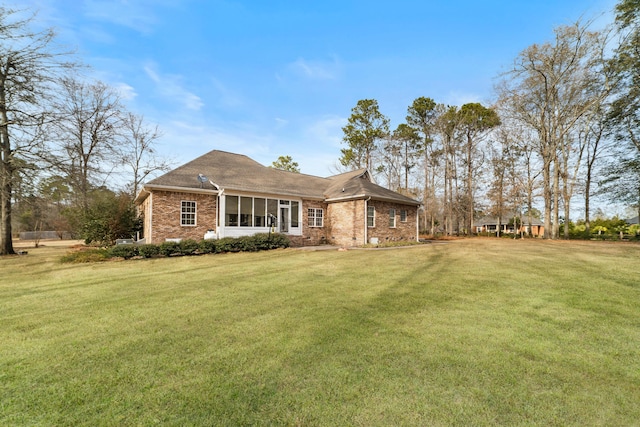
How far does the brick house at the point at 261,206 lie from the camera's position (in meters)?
13.4

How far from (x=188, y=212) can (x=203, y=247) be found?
9.19 ft

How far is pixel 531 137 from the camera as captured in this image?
2441 cm

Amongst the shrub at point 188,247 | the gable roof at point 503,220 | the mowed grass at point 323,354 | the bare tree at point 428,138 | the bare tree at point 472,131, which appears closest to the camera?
the mowed grass at point 323,354

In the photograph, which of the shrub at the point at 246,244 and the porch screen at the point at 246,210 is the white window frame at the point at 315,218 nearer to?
the porch screen at the point at 246,210

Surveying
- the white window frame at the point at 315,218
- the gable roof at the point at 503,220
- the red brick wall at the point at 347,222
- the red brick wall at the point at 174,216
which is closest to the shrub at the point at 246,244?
the red brick wall at the point at 174,216

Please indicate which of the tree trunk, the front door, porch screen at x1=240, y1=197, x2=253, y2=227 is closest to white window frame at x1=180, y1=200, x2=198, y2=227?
porch screen at x1=240, y1=197, x2=253, y2=227

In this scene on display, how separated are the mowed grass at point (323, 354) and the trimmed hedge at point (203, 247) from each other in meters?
4.63

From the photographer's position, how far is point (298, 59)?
48.0 ft

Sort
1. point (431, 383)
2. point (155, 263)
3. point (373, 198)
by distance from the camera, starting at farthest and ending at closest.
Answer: point (373, 198) → point (155, 263) → point (431, 383)

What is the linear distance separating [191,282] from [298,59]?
12859 millimetres

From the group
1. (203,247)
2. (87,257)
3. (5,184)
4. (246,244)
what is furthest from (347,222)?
(5,184)

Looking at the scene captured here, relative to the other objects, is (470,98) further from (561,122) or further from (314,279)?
(314,279)

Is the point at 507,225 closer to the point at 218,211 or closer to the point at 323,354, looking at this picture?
the point at 218,211

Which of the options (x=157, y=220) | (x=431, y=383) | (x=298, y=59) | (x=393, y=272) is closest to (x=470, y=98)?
(x=298, y=59)
